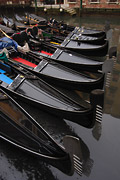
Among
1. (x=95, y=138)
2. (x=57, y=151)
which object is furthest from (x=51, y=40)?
(x=57, y=151)

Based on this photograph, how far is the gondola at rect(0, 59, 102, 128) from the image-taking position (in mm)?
3279

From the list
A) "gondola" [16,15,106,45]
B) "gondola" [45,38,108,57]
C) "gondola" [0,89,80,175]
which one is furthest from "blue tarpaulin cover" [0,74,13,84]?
"gondola" [16,15,106,45]

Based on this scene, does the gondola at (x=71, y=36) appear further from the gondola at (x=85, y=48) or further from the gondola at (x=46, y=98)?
the gondola at (x=46, y=98)

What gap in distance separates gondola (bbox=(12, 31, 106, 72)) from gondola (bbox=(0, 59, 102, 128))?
58.1 inches

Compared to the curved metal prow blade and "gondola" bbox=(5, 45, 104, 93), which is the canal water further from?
"gondola" bbox=(5, 45, 104, 93)

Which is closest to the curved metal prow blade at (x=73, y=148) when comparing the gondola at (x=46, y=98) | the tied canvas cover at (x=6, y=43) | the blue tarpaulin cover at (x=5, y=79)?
the gondola at (x=46, y=98)

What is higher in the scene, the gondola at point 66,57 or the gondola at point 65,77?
the gondola at point 66,57

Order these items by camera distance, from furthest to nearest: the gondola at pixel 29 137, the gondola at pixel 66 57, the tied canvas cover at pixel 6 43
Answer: the tied canvas cover at pixel 6 43
the gondola at pixel 66 57
the gondola at pixel 29 137

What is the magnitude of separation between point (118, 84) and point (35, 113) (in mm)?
2793

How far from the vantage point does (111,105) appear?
4.31 m

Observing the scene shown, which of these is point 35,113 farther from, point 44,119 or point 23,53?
point 23,53

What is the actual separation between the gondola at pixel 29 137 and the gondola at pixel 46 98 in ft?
1.91

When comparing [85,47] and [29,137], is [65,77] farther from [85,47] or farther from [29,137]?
[85,47]

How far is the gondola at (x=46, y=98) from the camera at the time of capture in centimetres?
328
